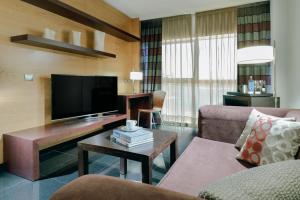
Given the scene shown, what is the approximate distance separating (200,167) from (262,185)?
874 millimetres

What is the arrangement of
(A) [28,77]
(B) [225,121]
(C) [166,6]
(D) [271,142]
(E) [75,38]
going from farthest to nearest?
1. (C) [166,6]
2. (E) [75,38]
3. (A) [28,77]
4. (B) [225,121]
5. (D) [271,142]

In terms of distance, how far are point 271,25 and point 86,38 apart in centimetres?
348

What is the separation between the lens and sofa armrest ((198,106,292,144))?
193 cm

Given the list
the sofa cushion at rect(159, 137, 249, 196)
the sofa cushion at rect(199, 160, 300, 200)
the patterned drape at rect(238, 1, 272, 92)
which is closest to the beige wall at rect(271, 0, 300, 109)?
the patterned drape at rect(238, 1, 272, 92)

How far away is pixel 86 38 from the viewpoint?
3.64m

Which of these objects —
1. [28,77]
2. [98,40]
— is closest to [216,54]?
[98,40]

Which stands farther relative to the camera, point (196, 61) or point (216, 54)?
point (196, 61)

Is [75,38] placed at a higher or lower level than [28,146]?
higher

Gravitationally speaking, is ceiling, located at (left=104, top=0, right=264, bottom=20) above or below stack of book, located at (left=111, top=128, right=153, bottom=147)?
above

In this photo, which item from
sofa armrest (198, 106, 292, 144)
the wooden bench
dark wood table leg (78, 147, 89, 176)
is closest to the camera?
dark wood table leg (78, 147, 89, 176)

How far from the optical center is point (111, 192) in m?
0.60

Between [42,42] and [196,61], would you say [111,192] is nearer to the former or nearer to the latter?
[42,42]

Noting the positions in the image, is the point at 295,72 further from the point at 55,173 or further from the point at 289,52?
the point at 55,173

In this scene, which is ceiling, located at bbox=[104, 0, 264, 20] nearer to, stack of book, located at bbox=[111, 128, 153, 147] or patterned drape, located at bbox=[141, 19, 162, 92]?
patterned drape, located at bbox=[141, 19, 162, 92]
